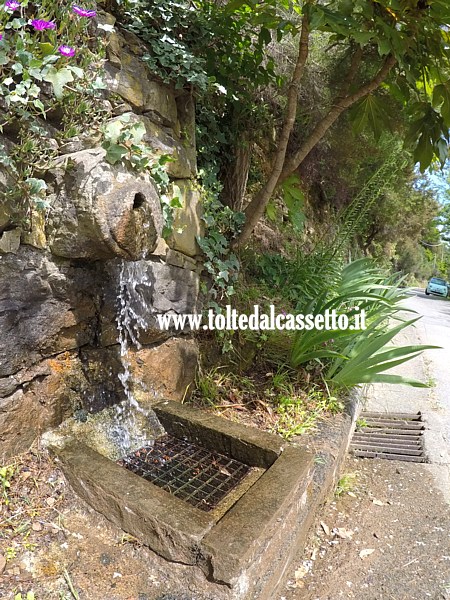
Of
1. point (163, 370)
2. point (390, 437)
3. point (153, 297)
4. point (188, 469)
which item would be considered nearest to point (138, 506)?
point (188, 469)

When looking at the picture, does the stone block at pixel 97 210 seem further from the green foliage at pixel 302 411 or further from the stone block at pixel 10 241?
the green foliage at pixel 302 411

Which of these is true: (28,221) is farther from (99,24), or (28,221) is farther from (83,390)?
(99,24)

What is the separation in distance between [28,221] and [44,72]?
1.84 feet

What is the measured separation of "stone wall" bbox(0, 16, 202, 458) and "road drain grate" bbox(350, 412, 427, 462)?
4.86 ft

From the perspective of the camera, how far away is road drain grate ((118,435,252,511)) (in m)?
1.73

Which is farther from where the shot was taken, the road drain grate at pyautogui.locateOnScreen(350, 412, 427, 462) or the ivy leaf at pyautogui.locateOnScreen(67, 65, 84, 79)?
the road drain grate at pyautogui.locateOnScreen(350, 412, 427, 462)

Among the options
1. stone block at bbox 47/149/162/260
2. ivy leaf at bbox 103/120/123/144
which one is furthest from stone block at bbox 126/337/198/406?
ivy leaf at bbox 103/120/123/144

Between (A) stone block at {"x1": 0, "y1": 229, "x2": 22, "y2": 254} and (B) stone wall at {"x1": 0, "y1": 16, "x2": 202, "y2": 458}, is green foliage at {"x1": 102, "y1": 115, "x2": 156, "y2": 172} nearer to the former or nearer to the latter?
(B) stone wall at {"x1": 0, "y1": 16, "x2": 202, "y2": 458}

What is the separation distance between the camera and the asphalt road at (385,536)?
1.64 m

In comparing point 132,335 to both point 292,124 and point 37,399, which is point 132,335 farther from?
point 292,124

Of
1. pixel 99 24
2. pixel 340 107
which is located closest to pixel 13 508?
pixel 99 24

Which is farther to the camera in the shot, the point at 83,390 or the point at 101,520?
the point at 83,390

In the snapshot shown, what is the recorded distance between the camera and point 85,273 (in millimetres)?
1900

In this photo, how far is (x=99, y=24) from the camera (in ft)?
6.23
